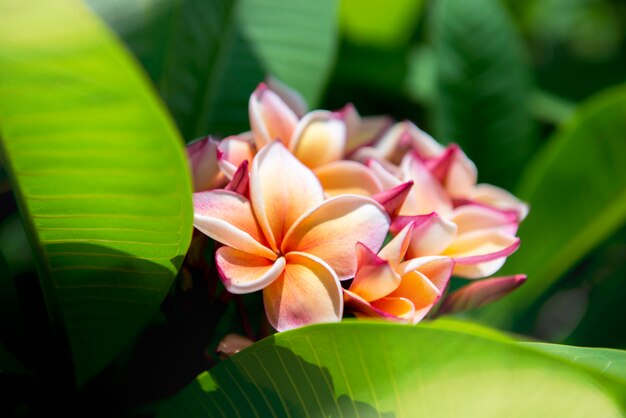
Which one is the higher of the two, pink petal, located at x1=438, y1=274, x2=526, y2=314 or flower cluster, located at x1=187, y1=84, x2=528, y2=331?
flower cluster, located at x1=187, y1=84, x2=528, y2=331

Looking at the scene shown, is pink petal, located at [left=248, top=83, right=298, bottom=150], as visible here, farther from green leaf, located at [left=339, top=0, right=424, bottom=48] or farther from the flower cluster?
green leaf, located at [left=339, top=0, right=424, bottom=48]

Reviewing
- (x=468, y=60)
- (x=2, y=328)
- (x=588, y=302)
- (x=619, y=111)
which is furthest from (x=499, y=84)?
(x=2, y=328)

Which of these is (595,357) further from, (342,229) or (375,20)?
(375,20)

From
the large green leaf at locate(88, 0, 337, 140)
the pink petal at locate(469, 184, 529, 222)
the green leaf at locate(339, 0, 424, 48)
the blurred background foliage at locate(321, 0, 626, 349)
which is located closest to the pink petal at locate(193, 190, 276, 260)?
the pink petal at locate(469, 184, 529, 222)

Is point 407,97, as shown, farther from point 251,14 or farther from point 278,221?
point 278,221

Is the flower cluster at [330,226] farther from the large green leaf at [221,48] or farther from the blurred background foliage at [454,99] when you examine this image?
the large green leaf at [221,48]

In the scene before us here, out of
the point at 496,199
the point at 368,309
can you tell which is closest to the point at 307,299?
the point at 368,309

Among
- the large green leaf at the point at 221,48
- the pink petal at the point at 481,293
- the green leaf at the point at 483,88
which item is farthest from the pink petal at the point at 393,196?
the green leaf at the point at 483,88
